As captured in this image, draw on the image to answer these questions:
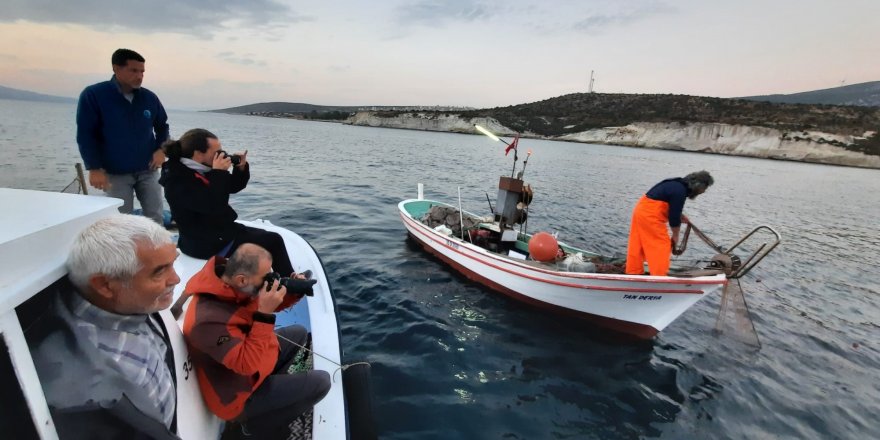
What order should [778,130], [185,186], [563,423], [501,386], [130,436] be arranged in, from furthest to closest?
1. [778,130]
2. [501,386]
3. [563,423]
4. [185,186]
5. [130,436]

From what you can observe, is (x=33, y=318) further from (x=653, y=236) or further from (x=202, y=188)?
(x=653, y=236)

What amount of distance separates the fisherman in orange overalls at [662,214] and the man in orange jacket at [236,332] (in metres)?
5.72

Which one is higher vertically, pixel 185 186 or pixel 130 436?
pixel 185 186

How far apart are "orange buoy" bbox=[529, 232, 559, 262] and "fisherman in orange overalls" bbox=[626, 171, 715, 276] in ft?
4.86

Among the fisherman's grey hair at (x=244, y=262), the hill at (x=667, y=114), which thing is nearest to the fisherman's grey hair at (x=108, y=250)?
the fisherman's grey hair at (x=244, y=262)

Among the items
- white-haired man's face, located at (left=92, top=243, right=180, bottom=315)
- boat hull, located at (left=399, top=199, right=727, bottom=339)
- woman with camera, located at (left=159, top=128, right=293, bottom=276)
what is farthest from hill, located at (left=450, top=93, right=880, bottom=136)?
white-haired man's face, located at (left=92, top=243, right=180, bottom=315)

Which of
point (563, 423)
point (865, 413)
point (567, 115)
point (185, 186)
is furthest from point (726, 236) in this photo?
point (567, 115)

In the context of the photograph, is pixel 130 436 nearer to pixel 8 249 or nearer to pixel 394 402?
pixel 8 249

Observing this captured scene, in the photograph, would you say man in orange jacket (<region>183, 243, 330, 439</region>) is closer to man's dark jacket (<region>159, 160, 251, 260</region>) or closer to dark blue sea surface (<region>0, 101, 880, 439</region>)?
man's dark jacket (<region>159, 160, 251, 260</region>)

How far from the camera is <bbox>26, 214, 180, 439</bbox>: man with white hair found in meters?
1.42

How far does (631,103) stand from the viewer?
10900 cm

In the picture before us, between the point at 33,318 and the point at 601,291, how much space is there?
6373 mm

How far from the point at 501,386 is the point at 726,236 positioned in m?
14.9

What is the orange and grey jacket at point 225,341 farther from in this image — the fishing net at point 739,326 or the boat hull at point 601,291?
the fishing net at point 739,326
